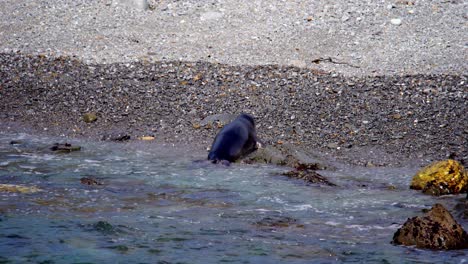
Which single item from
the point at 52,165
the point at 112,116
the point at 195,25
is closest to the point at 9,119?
the point at 112,116

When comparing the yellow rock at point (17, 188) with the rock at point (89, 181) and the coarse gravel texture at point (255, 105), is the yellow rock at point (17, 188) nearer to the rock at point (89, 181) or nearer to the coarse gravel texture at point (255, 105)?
the rock at point (89, 181)

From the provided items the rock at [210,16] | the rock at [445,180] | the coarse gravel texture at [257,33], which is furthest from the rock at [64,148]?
the rock at [210,16]

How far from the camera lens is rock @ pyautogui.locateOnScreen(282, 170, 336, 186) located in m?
8.43

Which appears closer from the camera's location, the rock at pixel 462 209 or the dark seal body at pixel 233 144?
the rock at pixel 462 209

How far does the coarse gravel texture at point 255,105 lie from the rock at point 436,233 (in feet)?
11.8

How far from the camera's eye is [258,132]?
10602mm

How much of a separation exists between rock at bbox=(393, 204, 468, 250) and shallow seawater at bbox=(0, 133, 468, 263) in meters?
0.09

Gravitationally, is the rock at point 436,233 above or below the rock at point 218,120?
below

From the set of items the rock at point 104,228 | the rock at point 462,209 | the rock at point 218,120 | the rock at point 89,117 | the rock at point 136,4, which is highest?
the rock at point 136,4

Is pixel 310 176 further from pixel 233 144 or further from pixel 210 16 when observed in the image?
pixel 210 16

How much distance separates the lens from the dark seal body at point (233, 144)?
30.7ft

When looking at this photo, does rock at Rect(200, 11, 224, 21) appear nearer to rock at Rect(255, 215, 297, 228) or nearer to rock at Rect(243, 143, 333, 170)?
rock at Rect(243, 143, 333, 170)

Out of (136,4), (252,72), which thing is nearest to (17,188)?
(252,72)

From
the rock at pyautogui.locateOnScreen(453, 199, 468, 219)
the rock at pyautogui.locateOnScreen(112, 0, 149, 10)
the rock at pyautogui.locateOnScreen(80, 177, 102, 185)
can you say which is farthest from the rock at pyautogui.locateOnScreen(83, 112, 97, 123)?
the rock at pyautogui.locateOnScreen(453, 199, 468, 219)
